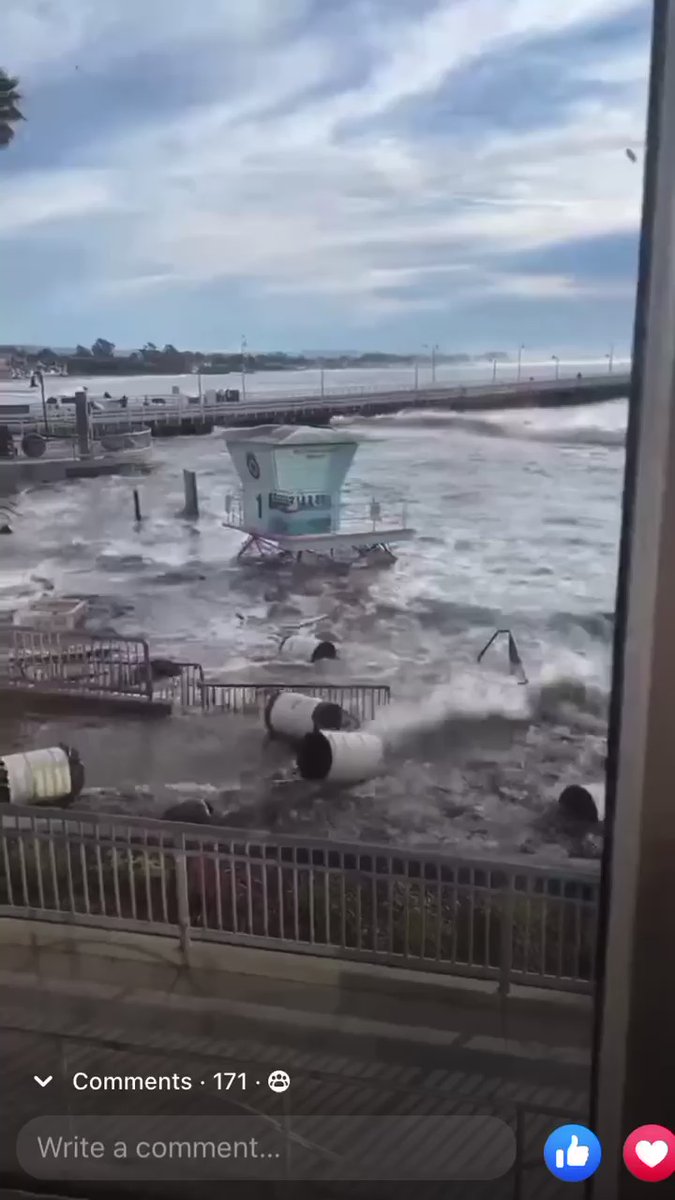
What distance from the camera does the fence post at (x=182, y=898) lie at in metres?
1.07

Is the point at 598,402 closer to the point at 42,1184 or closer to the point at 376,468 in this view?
the point at 376,468

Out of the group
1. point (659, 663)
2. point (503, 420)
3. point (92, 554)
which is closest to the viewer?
point (659, 663)

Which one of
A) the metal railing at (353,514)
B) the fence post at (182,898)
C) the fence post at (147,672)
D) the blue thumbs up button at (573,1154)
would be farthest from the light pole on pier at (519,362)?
the blue thumbs up button at (573,1154)

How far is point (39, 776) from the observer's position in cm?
109

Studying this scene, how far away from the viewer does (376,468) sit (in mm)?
1024

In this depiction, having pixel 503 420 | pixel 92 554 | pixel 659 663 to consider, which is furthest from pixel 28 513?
pixel 659 663

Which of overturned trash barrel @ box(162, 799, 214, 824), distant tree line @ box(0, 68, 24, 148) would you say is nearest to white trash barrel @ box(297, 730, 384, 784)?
overturned trash barrel @ box(162, 799, 214, 824)

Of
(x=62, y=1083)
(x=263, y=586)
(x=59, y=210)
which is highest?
(x=59, y=210)

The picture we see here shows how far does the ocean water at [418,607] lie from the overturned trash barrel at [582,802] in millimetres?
12

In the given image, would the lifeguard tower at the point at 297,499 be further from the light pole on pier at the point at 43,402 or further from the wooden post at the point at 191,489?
the light pole on pier at the point at 43,402

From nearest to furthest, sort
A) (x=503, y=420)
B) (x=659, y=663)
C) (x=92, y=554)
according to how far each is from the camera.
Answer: (x=659, y=663) → (x=503, y=420) → (x=92, y=554)

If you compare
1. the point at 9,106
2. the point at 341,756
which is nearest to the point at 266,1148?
the point at 341,756

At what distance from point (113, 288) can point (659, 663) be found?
2.20 feet

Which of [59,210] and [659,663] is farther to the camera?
[59,210]
